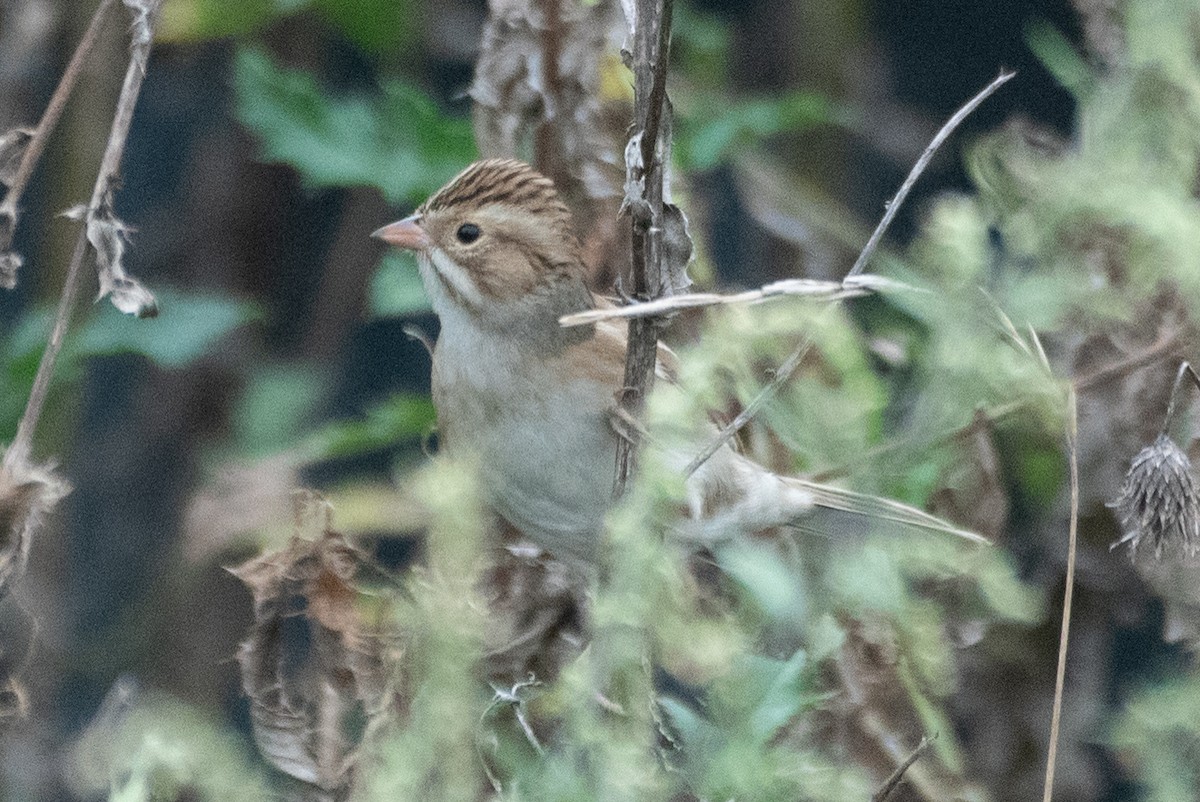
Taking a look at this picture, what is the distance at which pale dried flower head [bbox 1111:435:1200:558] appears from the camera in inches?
56.6

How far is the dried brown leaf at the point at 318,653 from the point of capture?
1.42 m

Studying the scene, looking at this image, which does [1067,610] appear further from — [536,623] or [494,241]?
[494,241]

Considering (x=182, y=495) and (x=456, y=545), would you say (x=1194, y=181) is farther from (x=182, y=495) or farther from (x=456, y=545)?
(x=182, y=495)

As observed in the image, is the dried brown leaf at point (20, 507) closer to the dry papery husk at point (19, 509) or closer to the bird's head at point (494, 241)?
the dry papery husk at point (19, 509)

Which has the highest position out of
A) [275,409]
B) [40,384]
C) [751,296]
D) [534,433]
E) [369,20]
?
[751,296]

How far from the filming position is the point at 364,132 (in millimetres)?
2402

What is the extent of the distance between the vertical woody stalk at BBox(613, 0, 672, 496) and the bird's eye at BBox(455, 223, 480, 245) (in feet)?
2.25

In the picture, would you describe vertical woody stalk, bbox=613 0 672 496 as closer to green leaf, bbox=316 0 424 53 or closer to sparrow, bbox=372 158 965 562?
sparrow, bbox=372 158 965 562

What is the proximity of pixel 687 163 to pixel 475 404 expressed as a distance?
0.54 metres

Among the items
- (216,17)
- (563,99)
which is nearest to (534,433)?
(563,99)

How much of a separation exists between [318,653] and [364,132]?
1.10 metres

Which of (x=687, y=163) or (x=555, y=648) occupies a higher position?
(x=687, y=163)

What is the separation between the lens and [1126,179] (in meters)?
1.67

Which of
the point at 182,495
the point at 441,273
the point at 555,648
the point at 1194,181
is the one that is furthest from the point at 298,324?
the point at 1194,181
